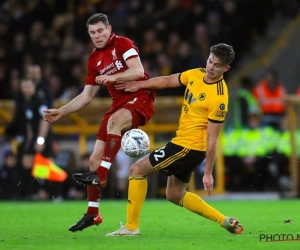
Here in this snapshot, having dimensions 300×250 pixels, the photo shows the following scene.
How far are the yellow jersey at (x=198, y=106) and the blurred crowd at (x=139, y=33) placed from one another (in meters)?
10.1

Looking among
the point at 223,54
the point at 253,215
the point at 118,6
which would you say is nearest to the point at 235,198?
the point at 253,215

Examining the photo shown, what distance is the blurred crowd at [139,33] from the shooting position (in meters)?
19.5

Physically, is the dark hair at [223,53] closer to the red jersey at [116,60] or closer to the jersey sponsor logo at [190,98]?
the jersey sponsor logo at [190,98]

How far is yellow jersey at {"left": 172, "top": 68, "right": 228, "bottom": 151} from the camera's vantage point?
8.46 m

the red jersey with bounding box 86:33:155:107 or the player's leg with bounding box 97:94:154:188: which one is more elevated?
the red jersey with bounding box 86:33:155:107

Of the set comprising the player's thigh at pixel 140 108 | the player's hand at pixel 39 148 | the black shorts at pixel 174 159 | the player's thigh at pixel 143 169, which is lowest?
the player's thigh at pixel 143 169

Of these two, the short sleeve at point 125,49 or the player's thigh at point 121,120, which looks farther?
the short sleeve at point 125,49

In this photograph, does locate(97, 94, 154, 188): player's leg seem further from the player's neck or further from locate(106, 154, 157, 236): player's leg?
the player's neck

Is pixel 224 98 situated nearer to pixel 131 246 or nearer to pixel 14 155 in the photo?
pixel 131 246

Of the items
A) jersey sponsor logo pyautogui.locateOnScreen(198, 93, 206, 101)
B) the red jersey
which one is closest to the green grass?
jersey sponsor logo pyautogui.locateOnScreen(198, 93, 206, 101)

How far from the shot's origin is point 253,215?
11.3m

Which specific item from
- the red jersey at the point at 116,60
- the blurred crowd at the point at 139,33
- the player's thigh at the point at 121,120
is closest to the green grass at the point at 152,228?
the player's thigh at the point at 121,120

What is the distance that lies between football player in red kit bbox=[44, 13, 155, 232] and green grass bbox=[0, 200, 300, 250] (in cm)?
59

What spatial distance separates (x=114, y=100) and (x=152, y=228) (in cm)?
142
